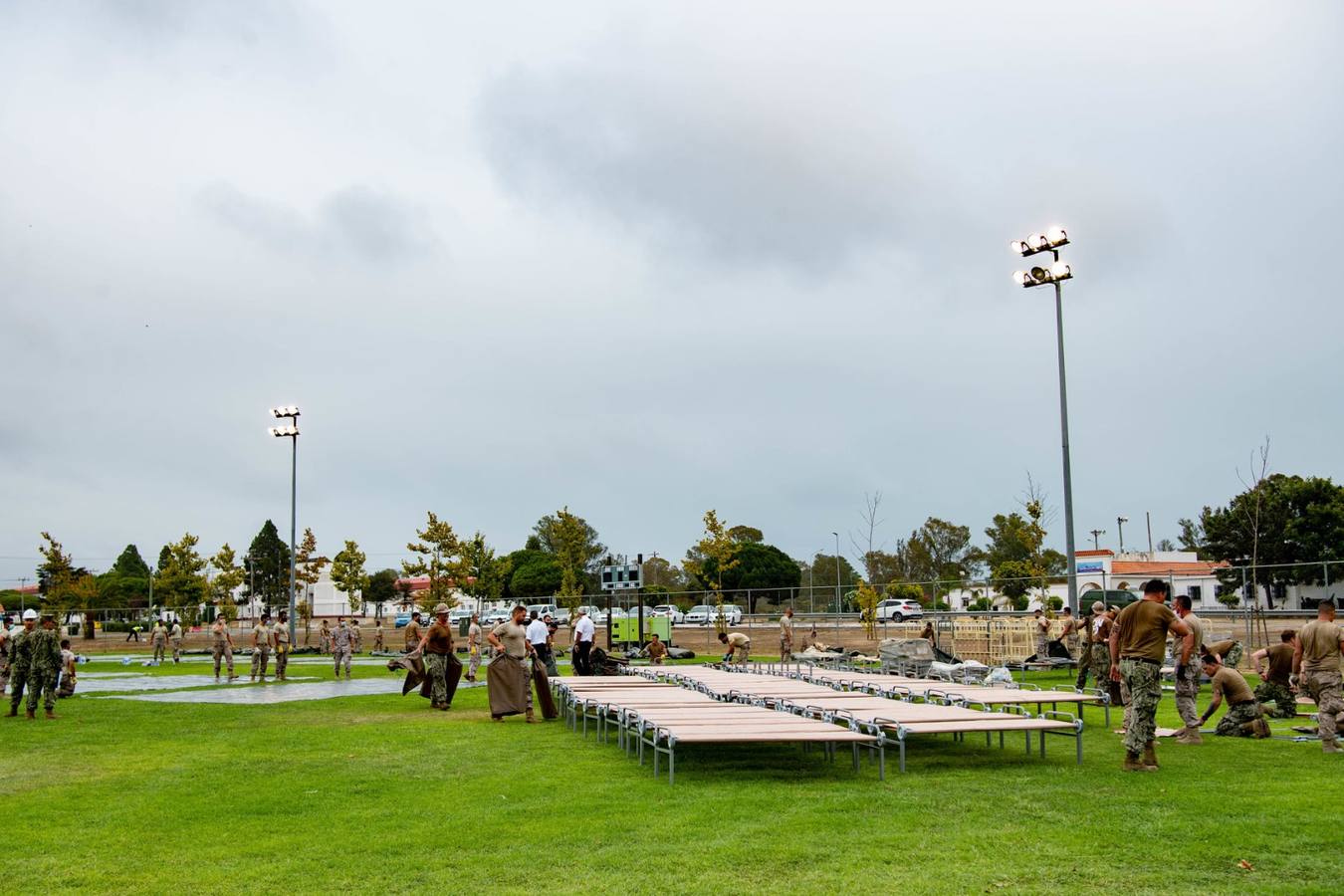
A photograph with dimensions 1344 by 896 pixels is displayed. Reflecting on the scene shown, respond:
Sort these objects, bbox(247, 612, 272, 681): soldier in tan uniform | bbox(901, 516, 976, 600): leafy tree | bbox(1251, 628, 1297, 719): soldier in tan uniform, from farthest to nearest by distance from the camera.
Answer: bbox(901, 516, 976, 600): leafy tree < bbox(247, 612, 272, 681): soldier in tan uniform < bbox(1251, 628, 1297, 719): soldier in tan uniform

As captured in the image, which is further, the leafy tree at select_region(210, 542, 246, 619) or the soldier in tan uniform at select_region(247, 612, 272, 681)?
the leafy tree at select_region(210, 542, 246, 619)

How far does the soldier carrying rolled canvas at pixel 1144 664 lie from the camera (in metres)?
11.1

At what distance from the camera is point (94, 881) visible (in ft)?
24.9

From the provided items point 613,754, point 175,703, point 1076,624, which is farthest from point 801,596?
point 613,754

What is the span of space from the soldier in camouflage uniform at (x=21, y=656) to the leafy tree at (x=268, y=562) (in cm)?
10192

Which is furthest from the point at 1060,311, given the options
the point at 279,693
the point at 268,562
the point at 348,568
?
the point at 268,562

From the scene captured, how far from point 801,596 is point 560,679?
97.0 ft

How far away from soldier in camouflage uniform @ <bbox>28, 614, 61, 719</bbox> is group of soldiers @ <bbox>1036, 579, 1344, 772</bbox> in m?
17.1

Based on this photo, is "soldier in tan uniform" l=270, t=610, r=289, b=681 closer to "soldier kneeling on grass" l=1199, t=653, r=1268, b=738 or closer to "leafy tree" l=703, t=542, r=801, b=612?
"soldier kneeling on grass" l=1199, t=653, r=1268, b=738

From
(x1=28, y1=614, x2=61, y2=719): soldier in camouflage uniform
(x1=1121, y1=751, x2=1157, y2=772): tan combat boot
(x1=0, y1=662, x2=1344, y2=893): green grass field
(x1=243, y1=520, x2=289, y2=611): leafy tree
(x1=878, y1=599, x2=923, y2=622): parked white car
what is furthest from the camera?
(x1=243, y1=520, x2=289, y2=611): leafy tree

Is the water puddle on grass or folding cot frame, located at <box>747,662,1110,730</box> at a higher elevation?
folding cot frame, located at <box>747,662,1110,730</box>

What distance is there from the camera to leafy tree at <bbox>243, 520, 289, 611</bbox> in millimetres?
119438

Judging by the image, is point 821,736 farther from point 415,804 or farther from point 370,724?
point 370,724

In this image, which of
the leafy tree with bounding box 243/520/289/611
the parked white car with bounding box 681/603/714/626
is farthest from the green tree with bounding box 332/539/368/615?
the leafy tree with bounding box 243/520/289/611
